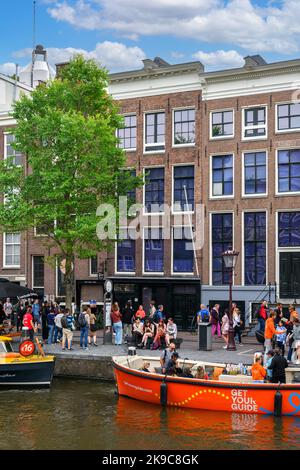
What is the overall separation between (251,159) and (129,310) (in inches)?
442

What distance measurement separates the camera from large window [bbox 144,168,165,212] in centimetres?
3666

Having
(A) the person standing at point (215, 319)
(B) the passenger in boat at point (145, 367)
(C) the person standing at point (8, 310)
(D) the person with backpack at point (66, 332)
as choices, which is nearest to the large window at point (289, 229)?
(A) the person standing at point (215, 319)

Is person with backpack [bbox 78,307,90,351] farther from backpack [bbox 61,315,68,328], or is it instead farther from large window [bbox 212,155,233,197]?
large window [bbox 212,155,233,197]

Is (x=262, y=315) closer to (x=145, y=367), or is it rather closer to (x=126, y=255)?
(x=145, y=367)

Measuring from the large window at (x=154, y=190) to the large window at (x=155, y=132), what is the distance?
4.06 feet

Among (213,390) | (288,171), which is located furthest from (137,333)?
(288,171)

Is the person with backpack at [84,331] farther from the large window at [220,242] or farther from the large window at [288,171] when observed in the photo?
the large window at [288,171]

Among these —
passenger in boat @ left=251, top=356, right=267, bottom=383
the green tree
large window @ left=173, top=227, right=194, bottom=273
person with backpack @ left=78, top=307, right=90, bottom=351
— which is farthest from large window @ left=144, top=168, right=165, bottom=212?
passenger in boat @ left=251, top=356, right=267, bottom=383

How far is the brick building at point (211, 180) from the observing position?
33.6 m

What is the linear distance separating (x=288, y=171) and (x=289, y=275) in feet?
17.4
